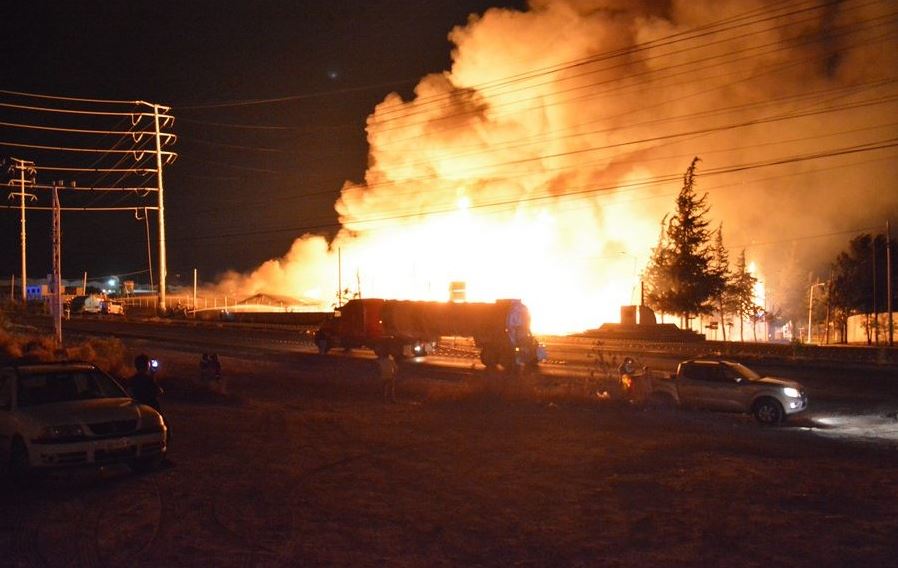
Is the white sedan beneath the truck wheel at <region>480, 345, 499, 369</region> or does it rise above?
above

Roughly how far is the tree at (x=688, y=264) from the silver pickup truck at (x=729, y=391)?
34.5 meters

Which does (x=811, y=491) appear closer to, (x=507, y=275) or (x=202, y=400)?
(x=202, y=400)

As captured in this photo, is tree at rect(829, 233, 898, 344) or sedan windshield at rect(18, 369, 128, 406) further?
tree at rect(829, 233, 898, 344)

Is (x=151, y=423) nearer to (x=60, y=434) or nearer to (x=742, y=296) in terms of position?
(x=60, y=434)

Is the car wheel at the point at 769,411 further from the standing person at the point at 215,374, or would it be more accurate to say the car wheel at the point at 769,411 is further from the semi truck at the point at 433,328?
the semi truck at the point at 433,328

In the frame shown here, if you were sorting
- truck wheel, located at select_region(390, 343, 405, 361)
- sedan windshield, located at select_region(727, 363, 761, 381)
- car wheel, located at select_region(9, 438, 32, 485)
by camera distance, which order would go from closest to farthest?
car wheel, located at select_region(9, 438, 32, 485), sedan windshield, located at select_region(727, 363, 761, 381), truck wheel, located at select_region(390, 343, 405, 361)

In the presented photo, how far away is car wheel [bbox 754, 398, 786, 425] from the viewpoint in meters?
17.2

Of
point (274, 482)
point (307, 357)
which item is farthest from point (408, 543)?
point (307, 357)

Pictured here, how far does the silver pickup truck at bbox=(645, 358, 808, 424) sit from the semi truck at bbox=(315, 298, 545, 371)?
33.5 ft

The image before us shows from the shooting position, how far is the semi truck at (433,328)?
97.0ft

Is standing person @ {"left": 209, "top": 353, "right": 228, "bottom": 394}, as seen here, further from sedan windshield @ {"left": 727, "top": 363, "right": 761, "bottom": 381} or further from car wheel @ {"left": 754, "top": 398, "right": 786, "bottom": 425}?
car wheel @ {"left": 754, "top": 398, "right": 786, "bottom": 425}

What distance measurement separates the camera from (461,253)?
249 ft

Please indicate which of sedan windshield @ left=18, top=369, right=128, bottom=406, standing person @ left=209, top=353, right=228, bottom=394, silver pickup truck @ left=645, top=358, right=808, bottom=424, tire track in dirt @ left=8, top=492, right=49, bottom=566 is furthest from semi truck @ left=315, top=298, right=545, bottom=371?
tire track in dirt @ left=8, top=492, right=49, bottom=566

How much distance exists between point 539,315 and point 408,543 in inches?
2590
